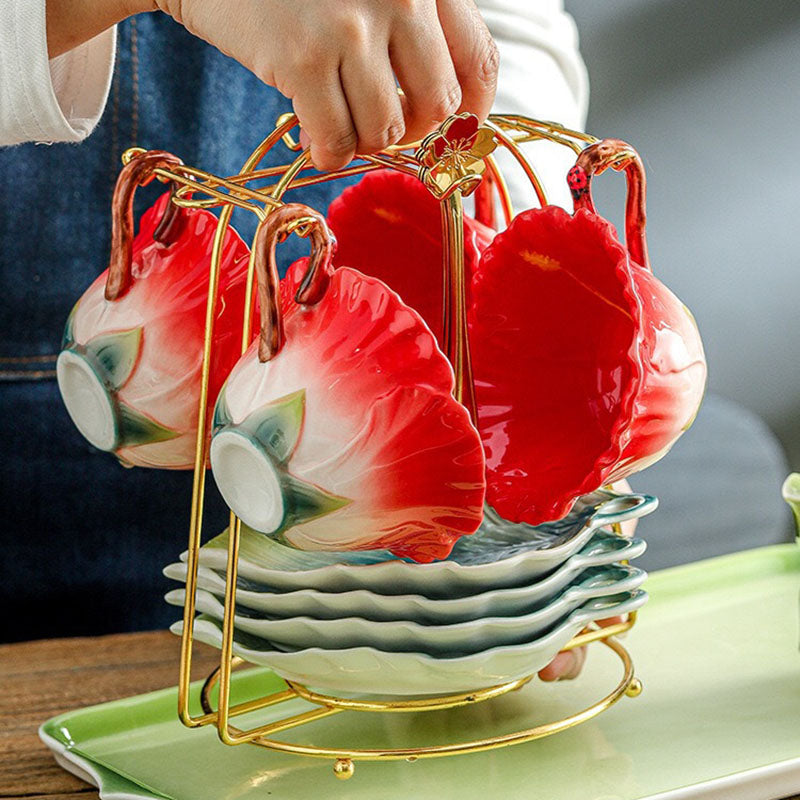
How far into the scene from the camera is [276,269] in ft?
1.02

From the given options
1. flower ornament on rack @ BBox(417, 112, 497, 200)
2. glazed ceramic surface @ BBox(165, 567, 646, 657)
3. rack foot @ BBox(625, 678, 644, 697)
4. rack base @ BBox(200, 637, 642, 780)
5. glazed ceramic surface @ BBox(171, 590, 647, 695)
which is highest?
flower ornament on rack @ BBox(417, 112, 497, 200)

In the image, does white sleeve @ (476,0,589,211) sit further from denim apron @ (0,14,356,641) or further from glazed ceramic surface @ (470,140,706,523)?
glazed ceramic surface @ (470,140,706,523)

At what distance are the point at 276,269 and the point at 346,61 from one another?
59mm

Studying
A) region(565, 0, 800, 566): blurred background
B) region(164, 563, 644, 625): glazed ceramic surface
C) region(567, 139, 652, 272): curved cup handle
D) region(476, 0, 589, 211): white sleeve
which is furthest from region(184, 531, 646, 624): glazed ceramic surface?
region(565, 0, 800, 566): blurred background

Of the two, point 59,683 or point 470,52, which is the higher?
point 470,52

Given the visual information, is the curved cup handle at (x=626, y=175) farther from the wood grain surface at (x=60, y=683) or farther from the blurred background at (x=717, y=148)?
the blurred background at (x=717, y=148)

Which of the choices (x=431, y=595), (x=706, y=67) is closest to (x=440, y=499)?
(x=431, y=595)

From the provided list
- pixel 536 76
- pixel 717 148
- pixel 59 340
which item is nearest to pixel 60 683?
pixel 59 340

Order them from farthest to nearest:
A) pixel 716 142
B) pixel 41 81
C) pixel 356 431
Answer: pixel 716 142
pixel 41 81
pixel 356 431

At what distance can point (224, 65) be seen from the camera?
75 centimetres

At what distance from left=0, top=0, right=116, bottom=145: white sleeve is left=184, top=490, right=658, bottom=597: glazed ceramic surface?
170 mm

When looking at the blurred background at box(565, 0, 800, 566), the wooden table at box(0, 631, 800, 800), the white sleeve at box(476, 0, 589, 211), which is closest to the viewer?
the wooden table at box(0, 631, 800, 800)

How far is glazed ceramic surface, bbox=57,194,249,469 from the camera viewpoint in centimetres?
36

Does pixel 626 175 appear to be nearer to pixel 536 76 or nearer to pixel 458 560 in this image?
pixel 458 560
